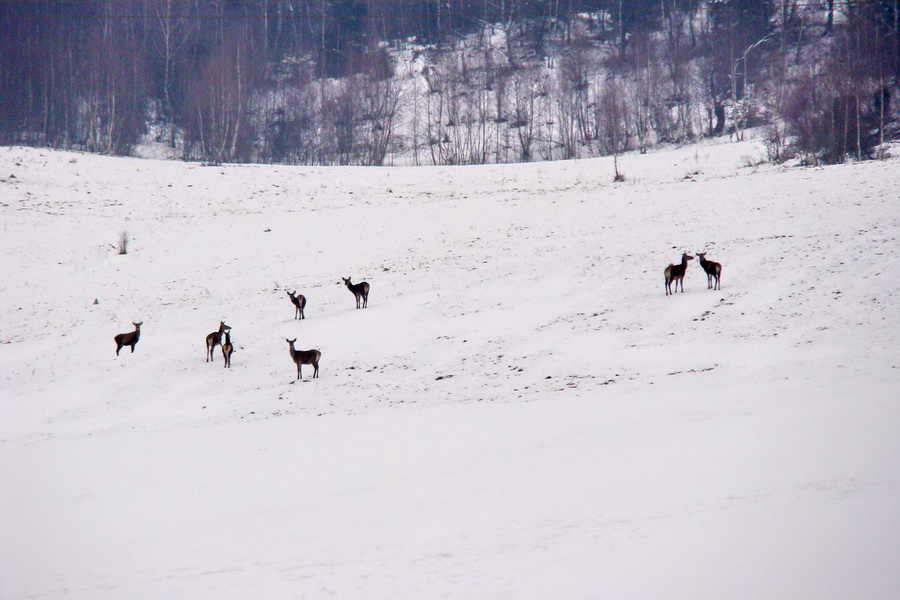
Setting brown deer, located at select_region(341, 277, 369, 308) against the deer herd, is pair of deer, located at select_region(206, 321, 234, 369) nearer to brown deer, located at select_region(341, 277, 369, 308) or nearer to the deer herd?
the deer herd

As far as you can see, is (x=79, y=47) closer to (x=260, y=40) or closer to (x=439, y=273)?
(x=260, y=40)

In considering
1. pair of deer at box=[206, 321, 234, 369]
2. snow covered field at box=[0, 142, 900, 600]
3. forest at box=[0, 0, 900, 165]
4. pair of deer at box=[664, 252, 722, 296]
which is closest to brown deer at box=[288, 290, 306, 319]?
snow covered field at box=[0, 142, 900, 600]

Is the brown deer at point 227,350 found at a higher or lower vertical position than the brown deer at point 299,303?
lower

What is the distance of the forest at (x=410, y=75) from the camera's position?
6131cm

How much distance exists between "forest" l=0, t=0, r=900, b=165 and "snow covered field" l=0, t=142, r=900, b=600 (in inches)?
1249

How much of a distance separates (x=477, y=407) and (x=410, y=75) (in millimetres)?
71041

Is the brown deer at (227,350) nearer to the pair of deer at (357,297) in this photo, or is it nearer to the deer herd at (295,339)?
the deer herd at (295,339)

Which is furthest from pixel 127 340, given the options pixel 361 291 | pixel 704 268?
→ pixel 704 268

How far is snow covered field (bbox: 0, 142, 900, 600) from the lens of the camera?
552cm

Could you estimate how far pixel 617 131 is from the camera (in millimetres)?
55219

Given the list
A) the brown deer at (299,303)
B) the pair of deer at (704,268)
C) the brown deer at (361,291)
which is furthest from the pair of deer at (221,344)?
the pair of deer at (704,268)

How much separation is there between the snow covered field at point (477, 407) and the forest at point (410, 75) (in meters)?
31.7

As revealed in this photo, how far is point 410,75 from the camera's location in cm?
7569

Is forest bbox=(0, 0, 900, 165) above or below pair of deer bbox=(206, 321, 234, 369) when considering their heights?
above
